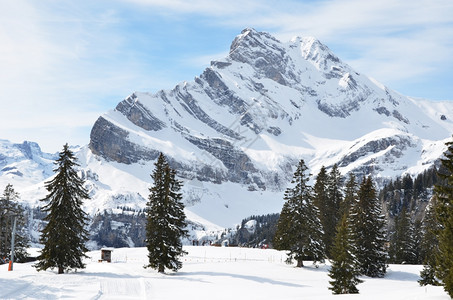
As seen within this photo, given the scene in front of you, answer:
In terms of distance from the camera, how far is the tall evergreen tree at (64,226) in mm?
44156

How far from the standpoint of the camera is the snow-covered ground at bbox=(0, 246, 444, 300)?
31987 millimetres

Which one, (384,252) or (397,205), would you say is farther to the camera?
(397,205)

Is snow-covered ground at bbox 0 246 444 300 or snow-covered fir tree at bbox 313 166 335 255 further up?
snow-covered fir tree at bbox 313 166 335 255

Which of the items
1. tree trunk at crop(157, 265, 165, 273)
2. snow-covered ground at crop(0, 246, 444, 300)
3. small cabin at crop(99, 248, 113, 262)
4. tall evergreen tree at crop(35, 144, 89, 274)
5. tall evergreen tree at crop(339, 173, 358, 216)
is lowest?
snow-covered ground at crop(0, 246, 444, 300)

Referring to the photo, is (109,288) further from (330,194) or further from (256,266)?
(330,194)

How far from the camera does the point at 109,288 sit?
119ft

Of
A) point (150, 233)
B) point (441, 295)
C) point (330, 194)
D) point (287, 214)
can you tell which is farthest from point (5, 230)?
point (441, 295)

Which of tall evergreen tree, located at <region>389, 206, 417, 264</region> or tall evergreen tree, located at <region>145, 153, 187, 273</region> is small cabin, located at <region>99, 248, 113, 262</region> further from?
tall evergreen tree, located at <region>389, 206, 417, 264</region>

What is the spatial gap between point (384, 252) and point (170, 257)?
1022 inches

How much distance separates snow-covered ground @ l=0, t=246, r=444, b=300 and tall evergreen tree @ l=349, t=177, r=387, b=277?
252cm

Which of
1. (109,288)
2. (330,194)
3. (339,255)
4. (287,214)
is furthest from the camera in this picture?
(330,194)

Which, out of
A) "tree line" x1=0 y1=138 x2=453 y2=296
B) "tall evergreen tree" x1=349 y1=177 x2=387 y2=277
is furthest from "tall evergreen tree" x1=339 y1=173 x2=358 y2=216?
"tall evergreen tree" x1=349 y1=177 x2=387 y2=277

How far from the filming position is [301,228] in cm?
6100

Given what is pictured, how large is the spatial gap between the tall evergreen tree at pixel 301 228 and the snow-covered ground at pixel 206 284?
201cm
